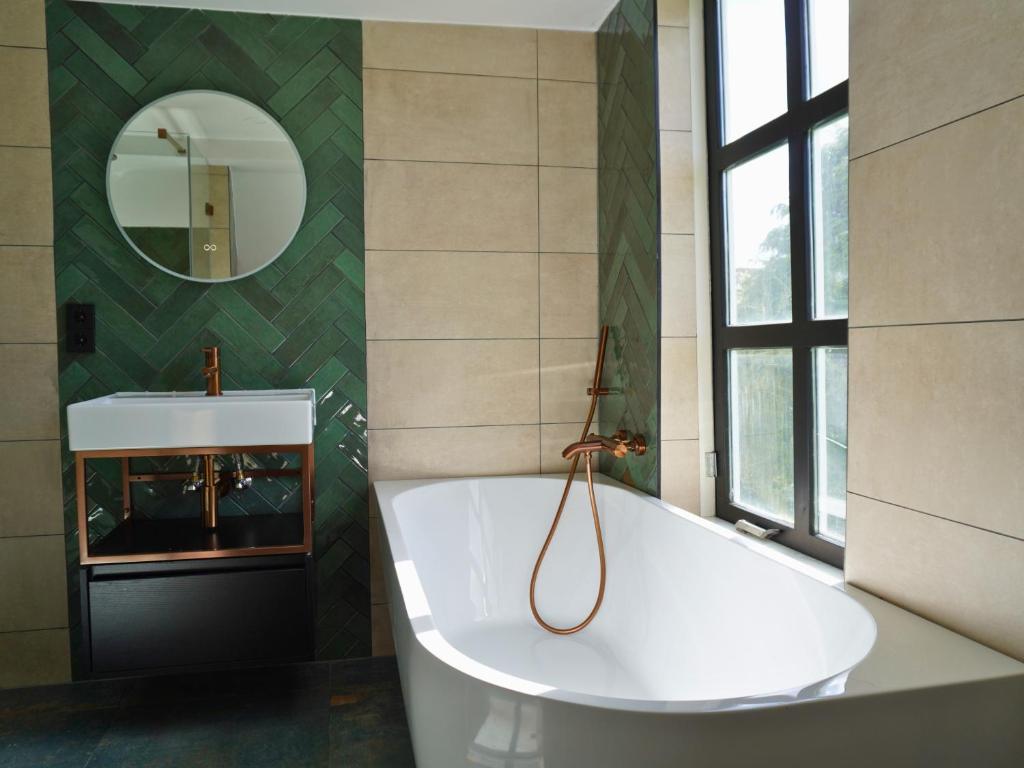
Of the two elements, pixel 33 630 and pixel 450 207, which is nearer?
pixel 33 630

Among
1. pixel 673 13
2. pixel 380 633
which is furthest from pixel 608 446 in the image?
pixel 673 13

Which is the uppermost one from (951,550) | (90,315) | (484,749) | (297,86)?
(297,86)

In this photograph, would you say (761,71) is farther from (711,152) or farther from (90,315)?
(90,315)

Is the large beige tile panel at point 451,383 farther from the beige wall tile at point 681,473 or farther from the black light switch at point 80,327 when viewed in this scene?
the black light switch at point 80,327

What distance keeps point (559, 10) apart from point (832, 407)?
1.72m

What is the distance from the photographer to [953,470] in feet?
3.93

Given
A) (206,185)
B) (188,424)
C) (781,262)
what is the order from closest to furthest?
(781,262), (188,424), (206,185)

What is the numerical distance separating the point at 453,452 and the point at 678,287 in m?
1.00

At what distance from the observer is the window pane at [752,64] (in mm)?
2008

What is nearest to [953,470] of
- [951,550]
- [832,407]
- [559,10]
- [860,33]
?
[951,550]

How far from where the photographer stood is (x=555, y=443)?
9.37 ft

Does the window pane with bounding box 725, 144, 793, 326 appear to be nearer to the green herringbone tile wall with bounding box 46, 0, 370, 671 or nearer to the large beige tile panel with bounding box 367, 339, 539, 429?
the large beige tile panel with bounding box 367, 339, 539, 429

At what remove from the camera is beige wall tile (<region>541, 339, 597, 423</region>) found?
9.30 feet

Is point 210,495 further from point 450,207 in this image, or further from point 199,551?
point 450,207
